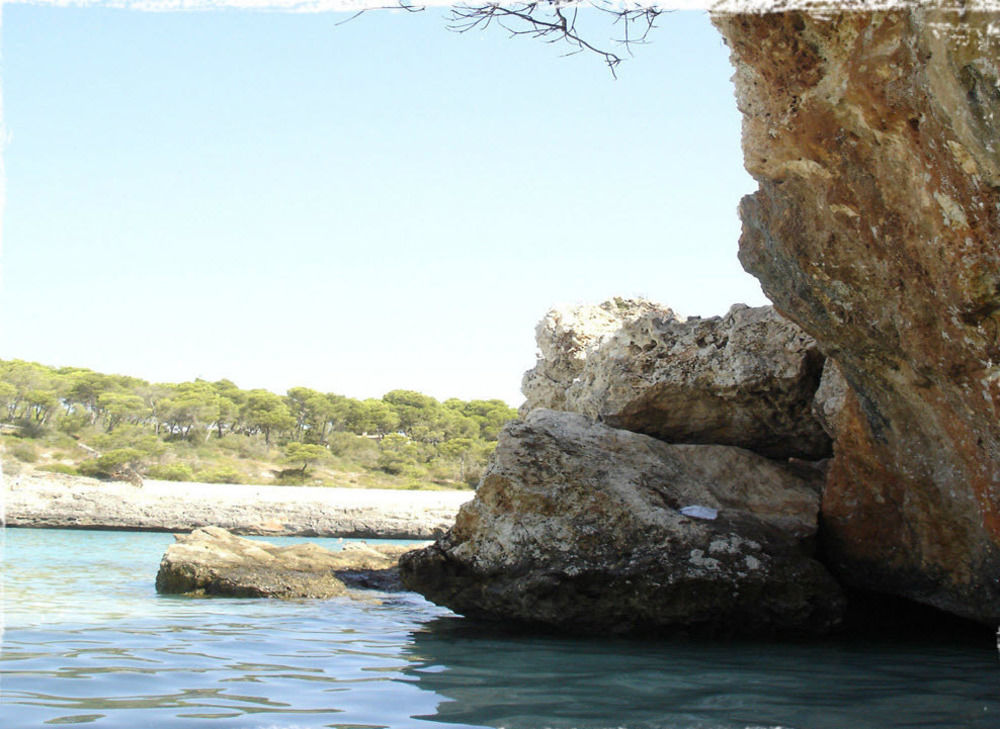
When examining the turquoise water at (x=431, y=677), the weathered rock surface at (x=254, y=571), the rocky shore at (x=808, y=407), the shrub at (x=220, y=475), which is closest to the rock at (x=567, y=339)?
the rocky shore at (x=808, y=407)

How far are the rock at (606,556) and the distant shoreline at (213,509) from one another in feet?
75.6

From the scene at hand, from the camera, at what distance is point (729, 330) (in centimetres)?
863

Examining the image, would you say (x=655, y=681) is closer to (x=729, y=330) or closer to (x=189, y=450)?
(x=729, y=330)

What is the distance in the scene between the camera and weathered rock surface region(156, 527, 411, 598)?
350 inches

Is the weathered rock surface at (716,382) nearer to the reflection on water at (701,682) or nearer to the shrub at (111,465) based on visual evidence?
the reflection on water at (701,682)

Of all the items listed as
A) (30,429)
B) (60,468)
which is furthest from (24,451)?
(30,429)

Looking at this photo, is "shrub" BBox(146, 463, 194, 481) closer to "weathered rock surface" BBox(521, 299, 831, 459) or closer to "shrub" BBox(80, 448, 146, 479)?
"shrub" BBox(80, 448, 146, 479)

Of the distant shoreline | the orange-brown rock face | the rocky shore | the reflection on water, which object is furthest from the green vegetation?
the orange-brown rock face

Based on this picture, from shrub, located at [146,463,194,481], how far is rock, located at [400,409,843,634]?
35.6 meters

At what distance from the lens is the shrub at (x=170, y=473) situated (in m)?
39.5

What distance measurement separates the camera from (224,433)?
5550 centimetres

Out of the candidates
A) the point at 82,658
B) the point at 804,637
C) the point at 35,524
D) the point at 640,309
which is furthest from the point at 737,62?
the point at 35,524

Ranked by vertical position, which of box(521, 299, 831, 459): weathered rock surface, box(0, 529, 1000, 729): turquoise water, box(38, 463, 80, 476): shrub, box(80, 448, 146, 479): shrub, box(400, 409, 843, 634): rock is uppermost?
box(521, 299, 831, 459): weathered rock surface

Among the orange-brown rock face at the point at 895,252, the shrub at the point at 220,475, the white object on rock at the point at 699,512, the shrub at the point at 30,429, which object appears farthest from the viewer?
the shrub at the point at 30,429
